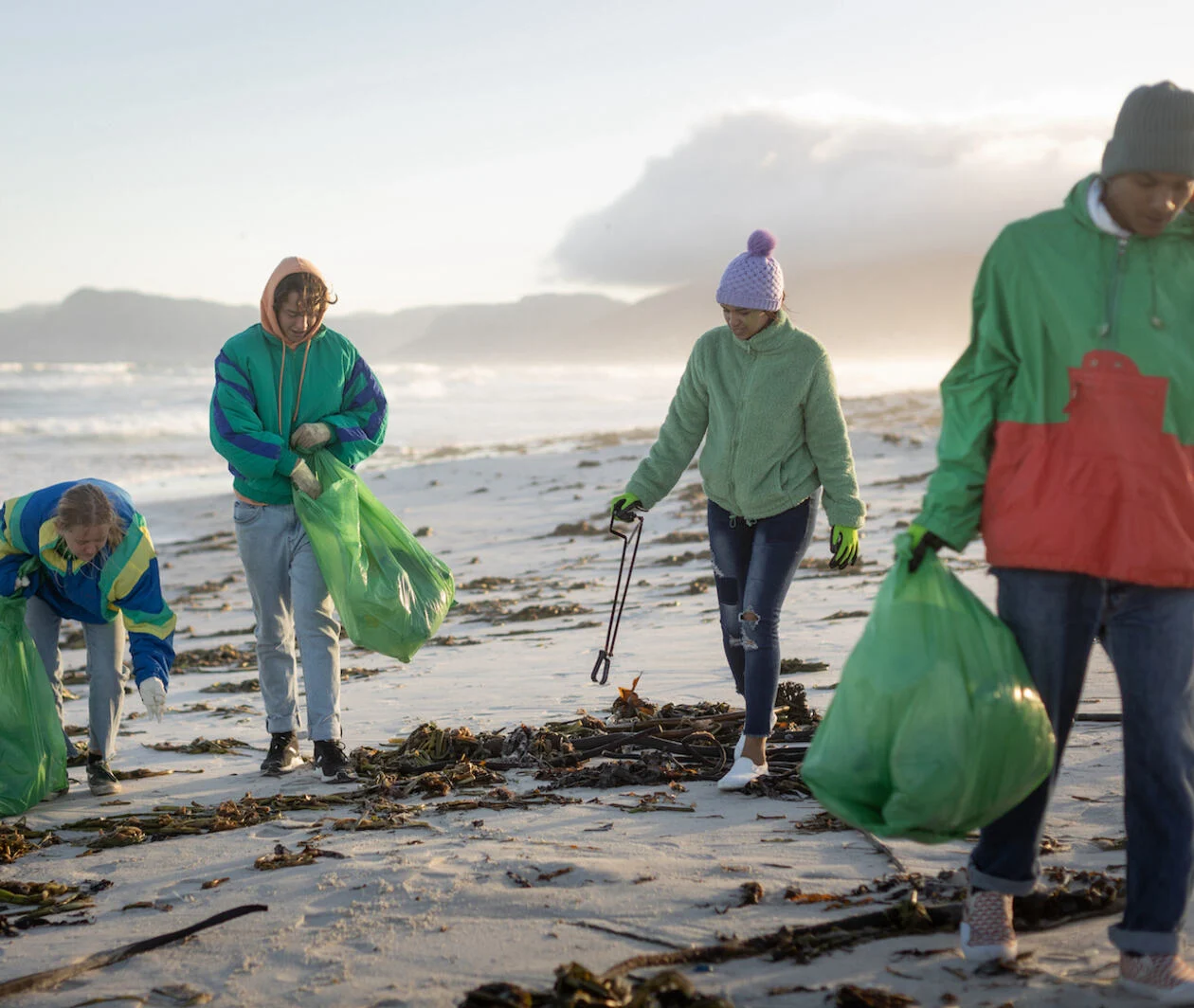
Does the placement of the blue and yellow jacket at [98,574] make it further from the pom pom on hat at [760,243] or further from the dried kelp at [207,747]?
the pom pom on hat at [760,243]

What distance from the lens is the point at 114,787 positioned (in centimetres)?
477

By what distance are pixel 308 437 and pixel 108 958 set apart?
233cm

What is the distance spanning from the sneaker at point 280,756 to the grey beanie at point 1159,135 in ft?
12.1

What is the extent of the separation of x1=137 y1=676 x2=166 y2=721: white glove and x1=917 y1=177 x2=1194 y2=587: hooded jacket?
3163 mm

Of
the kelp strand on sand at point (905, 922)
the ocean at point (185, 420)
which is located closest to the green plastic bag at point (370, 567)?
the kelp strand on sand at point (905, 922)

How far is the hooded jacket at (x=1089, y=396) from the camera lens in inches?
96.8

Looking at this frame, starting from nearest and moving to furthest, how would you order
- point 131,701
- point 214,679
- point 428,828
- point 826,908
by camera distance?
point 826,908, point 428,828, point 131,701, point 214,679

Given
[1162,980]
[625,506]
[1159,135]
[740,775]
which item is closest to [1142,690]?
[1162,980]

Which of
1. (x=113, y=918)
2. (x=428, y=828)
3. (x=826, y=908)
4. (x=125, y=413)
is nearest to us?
(x=826, y=908)

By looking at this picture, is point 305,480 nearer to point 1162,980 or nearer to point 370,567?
point 370,567

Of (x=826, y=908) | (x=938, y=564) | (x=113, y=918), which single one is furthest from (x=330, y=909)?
(x=938, y=564)

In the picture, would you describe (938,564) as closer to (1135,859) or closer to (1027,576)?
(1027,576)

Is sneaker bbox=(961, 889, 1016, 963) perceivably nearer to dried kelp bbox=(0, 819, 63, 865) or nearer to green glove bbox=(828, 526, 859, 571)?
green glove bbox=(828, 526, 859, 571)

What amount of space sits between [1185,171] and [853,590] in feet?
19.4
